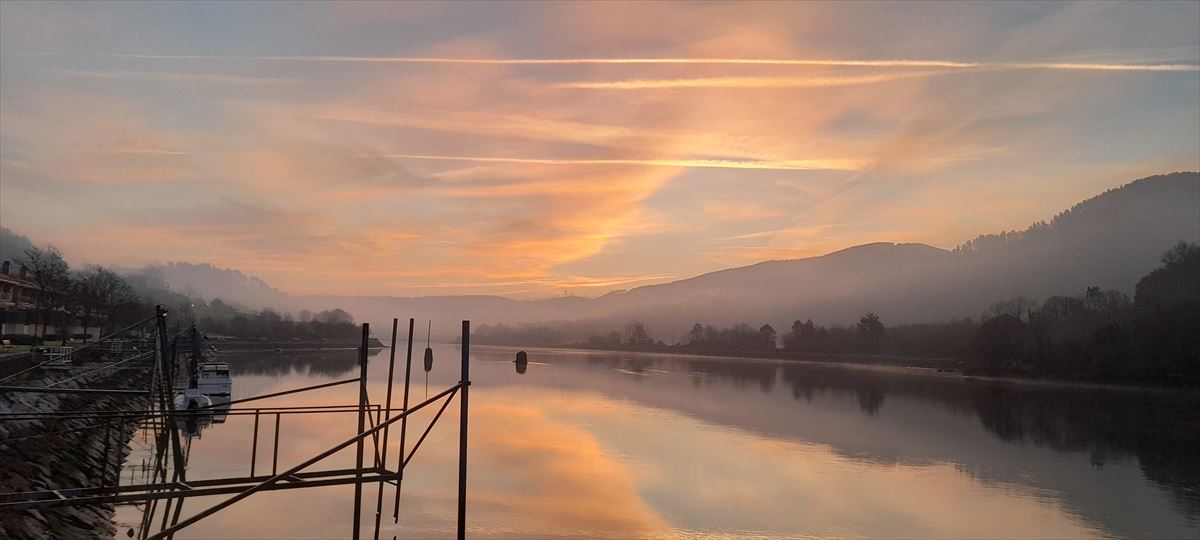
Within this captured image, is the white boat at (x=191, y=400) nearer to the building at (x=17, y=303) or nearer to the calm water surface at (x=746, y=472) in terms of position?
the calm water surface at (x=746, y=472)

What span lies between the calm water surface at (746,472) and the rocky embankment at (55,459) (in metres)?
1.78

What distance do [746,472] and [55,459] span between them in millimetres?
24658

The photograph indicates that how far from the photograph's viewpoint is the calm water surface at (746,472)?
919 inches

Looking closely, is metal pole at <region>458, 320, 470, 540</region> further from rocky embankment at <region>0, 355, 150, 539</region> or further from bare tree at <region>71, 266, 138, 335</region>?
bare tree at <region>71, 266, 138, 335</region>

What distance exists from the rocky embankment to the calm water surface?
5.82 ft

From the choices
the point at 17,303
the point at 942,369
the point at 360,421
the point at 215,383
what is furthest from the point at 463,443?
the point at 942,369

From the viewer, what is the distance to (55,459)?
25.1 meters

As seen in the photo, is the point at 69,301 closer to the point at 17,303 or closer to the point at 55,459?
the point at 17,303

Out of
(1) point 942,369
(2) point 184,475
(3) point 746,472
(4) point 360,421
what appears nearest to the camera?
(2) point 184,475

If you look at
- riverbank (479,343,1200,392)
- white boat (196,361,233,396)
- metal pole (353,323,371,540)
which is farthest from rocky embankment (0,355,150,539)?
riverbank (479,343,1200,392)

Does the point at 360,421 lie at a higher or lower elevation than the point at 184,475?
higher

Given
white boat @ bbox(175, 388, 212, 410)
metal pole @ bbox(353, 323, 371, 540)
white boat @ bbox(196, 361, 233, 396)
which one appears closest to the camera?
metal pole @ bbox(353, 323, 371, 540)

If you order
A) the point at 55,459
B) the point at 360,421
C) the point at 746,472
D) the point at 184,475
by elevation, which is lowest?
the point at 746,472

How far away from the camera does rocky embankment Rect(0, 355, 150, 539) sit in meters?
18.2
